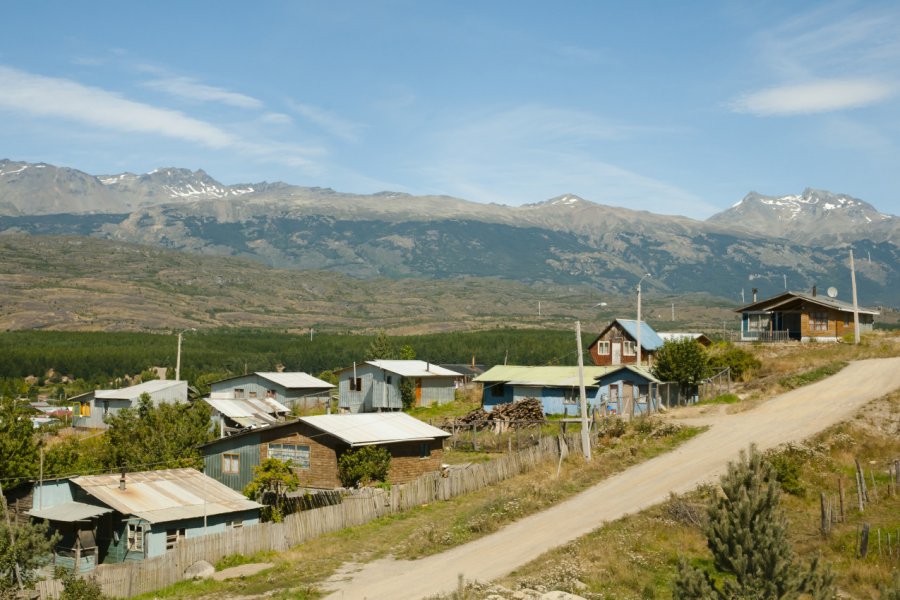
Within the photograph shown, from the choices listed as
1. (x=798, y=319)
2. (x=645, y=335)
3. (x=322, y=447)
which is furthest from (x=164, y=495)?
(x=798, y=319)

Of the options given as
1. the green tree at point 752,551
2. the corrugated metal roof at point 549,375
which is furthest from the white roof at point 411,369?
the green tree at point 752,551

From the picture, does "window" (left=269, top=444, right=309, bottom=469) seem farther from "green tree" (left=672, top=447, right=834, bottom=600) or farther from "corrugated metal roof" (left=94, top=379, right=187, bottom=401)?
"corrugated metal roof" (left=94, top=379, right=187, bottom=401)

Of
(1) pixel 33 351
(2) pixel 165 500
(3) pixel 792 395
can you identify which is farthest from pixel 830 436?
(1) pixel 33 351

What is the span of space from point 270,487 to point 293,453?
5336 mm

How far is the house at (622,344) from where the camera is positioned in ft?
266

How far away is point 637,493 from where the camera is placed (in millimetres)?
37781

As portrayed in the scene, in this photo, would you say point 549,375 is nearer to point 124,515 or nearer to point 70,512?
point 124,515

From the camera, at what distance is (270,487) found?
42.3 m

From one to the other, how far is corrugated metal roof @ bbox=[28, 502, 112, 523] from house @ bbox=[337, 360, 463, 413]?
1683 inches

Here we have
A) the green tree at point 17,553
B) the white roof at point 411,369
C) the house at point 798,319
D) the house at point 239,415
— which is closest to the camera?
the green tree at point 17,553

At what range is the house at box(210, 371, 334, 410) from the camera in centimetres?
8438

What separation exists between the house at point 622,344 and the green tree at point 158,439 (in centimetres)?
4405

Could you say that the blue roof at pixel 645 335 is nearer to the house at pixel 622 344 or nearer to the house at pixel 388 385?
the house at pixel 622 344

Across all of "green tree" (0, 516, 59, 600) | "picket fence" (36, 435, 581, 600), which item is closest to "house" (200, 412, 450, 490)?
"picket fence" (36, 435, 581, 600)
